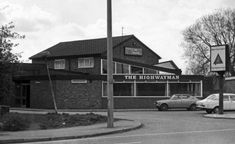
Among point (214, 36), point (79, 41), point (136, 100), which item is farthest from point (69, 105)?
point (214, 36)

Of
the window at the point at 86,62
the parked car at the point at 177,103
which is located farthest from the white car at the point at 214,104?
the window at the point at 86,62

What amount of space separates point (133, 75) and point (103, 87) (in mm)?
3314

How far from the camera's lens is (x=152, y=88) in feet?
150

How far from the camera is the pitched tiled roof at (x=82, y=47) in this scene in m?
50.5

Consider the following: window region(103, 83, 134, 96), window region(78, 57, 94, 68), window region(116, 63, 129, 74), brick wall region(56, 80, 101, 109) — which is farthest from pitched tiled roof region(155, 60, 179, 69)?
brick wall region(56, 80, 101, 109)

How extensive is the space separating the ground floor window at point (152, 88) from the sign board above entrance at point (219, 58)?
13938 mm

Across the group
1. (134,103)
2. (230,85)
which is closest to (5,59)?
(134,103)

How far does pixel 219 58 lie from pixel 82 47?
81.8 feet

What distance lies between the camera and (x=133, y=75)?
44844mm

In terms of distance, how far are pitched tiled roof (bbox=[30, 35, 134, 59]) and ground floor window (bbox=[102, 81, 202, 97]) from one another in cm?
529

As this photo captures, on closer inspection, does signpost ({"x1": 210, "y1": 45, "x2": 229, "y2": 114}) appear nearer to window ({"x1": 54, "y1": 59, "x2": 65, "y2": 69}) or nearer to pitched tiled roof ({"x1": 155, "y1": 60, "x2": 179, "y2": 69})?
window ({"x1": 54, "y1": 59, "x2": 65, "y2": 69})

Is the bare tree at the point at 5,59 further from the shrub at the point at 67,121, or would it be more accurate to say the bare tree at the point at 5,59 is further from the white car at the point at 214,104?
the white car at the point at 214,104

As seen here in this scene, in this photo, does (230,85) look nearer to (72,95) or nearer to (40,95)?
(72,95)

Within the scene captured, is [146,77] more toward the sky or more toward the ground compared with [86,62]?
more toward the ground
